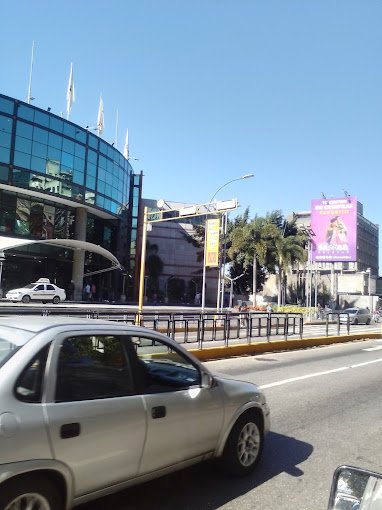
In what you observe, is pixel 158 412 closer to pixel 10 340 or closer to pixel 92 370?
pixel 92 370

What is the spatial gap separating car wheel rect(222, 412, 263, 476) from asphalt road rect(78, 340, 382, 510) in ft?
0.40

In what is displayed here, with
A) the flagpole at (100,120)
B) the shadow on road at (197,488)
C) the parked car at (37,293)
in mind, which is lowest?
the shadow on road at (197,488)

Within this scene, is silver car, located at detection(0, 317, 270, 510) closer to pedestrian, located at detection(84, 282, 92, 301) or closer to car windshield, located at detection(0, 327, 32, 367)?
car windshield, located at detection(0, 327, 32, 367)

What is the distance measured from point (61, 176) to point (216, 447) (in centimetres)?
4440

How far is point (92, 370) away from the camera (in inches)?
138

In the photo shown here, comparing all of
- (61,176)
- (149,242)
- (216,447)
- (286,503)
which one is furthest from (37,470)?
(149,242)

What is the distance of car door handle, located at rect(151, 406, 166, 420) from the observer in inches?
144

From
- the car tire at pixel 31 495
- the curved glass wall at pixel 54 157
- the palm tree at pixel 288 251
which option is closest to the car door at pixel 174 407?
the car tire at pixel 31 495

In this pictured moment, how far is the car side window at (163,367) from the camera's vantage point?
12.9ft

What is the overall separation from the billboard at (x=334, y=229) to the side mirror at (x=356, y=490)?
4735 cm

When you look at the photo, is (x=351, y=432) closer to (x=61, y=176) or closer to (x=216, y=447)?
(x=216, y=447)

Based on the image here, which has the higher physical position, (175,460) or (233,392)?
(233,392)

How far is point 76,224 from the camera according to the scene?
166ft

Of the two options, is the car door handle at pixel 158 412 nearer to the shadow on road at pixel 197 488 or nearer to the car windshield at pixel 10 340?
the shadow on road at pixel 197 488
